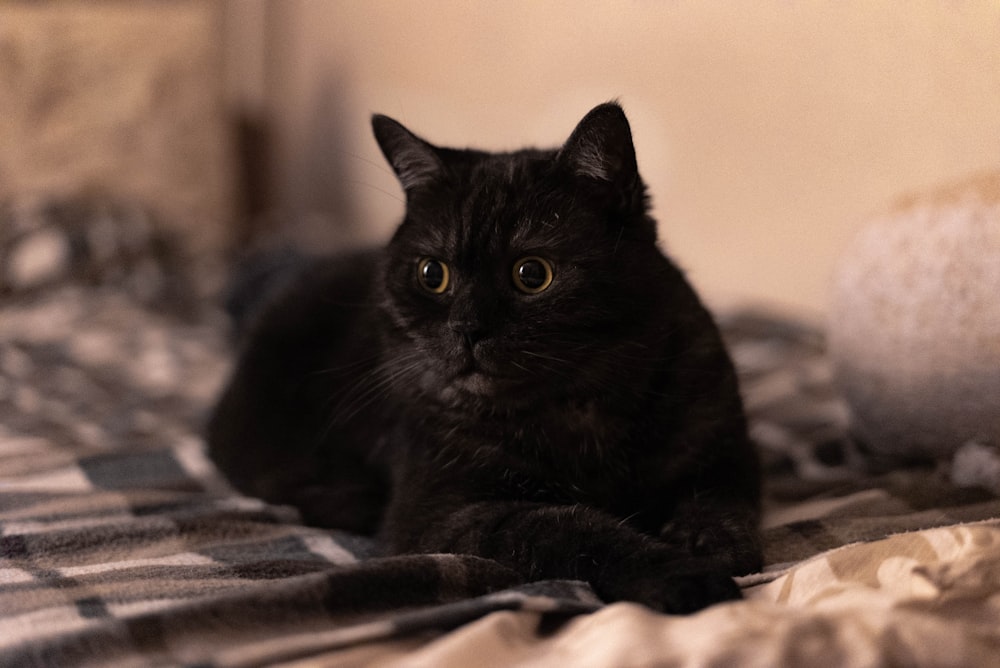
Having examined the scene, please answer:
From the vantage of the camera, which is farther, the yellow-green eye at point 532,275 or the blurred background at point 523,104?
the blurred background at point 523,104

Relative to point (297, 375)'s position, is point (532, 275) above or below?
above

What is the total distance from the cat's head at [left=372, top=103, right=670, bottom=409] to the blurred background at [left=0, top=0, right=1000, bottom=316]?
29 cm

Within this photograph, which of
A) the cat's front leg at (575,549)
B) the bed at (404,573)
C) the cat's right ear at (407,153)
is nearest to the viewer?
the bed at (404,573)

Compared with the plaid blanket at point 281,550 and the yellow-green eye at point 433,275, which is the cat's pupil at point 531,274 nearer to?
the yellow-green eye at point 433,275

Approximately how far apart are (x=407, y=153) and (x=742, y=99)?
4.05ft

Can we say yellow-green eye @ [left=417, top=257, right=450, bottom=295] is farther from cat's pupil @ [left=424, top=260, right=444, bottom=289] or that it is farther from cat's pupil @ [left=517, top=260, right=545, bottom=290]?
cat's pupil @ [left=517, top=260, right=545, bottom=290]

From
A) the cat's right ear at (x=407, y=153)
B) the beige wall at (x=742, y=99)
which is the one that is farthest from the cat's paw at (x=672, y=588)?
the beige wall at (x=742, y=99)

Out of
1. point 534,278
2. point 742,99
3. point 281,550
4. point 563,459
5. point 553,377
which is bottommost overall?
point 281,550

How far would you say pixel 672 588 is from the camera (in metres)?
0.85

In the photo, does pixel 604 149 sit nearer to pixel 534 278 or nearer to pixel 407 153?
pixel 534 278

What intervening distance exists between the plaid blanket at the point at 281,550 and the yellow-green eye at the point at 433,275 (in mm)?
368

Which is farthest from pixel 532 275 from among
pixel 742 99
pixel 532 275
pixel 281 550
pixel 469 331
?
pixel 742 99

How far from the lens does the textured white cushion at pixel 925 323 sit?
121 centimetres

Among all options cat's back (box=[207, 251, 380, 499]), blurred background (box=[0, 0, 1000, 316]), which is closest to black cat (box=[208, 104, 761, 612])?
cat's back (box=[207, 251, 380, 499])
